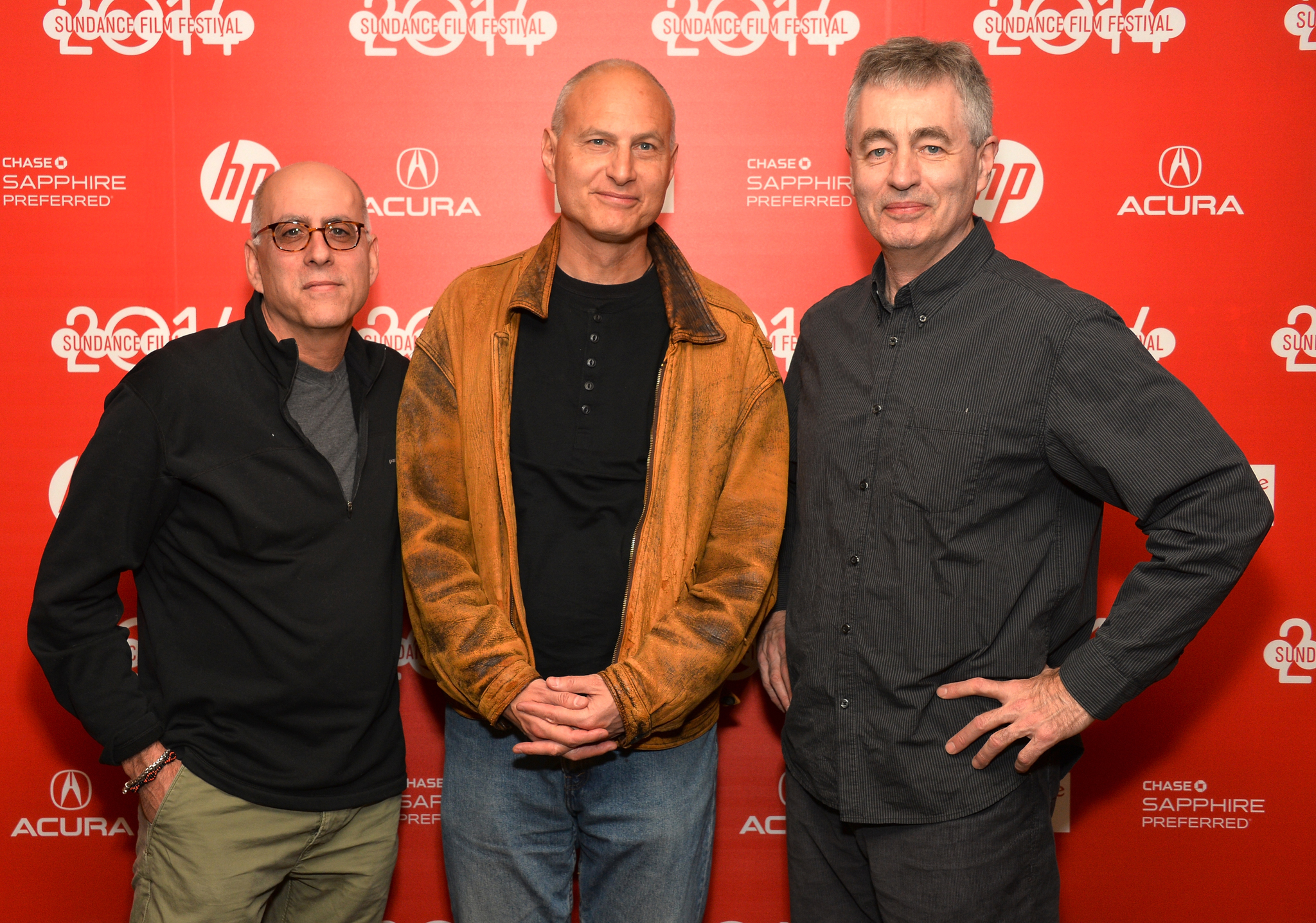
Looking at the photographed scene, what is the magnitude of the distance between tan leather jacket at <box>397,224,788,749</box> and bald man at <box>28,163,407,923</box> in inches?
5.8

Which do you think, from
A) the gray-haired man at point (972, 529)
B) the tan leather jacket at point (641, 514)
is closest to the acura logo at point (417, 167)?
the tan leather jacket at point (641, 514)

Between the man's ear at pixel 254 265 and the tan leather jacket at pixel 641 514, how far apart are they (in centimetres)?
37

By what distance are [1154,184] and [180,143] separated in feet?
8.79

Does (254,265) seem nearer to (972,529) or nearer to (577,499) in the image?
(577,499)

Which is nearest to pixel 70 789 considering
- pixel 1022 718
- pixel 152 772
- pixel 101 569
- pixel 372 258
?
pixel 152 772

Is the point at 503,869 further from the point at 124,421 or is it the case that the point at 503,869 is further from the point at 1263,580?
the point at 1263,580

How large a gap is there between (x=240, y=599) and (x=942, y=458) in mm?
1353

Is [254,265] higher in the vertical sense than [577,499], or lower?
higher

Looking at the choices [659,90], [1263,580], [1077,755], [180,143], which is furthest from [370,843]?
[1263,580]

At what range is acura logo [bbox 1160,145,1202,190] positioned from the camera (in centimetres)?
251

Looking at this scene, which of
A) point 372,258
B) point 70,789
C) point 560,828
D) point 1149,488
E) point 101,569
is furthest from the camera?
point 70,789

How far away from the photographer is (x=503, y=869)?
1840 mm

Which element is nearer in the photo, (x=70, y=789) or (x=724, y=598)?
(x=724, y=598)

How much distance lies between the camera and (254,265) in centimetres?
195
